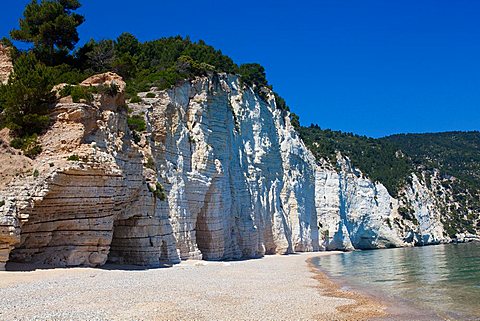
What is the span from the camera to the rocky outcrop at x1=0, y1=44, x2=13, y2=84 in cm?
2887

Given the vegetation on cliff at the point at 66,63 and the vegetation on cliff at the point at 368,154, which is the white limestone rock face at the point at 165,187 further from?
the vegetation on cliff at the point at 368,154

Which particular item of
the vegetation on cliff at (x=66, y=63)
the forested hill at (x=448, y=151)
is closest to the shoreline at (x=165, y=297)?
the vegetation on cliff at (x=66, y=63)

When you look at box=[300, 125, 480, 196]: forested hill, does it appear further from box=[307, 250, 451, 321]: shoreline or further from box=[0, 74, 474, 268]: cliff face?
box=[307, 250, 451, 321]: shoreline

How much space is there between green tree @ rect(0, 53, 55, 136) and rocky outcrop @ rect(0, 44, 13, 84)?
19.9 ft

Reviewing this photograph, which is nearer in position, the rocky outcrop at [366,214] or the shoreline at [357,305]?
the shoreline at [357,305]

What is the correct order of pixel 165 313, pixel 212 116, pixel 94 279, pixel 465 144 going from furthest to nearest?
pixel 465 144 < pixel 212 116 < pixel 94 279 < pixel 165 313

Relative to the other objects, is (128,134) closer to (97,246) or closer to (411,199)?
(97,246)

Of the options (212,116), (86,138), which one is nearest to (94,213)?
(86,138)

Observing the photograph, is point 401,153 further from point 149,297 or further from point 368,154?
point 149,297

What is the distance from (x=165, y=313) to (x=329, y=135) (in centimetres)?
8776

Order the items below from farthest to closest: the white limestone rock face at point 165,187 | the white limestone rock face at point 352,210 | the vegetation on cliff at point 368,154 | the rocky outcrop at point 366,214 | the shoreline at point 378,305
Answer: the vegetation on cliff at point 368,154 < the rocky outcrop at point 366,214 < the white limestone rock face at point 352,210 < the white limestone rock face at point 165,187 < the shoreline at point 378,305

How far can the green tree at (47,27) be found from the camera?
103 feet

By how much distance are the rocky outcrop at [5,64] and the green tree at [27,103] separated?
19.9 feet

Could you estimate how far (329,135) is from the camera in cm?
9706
